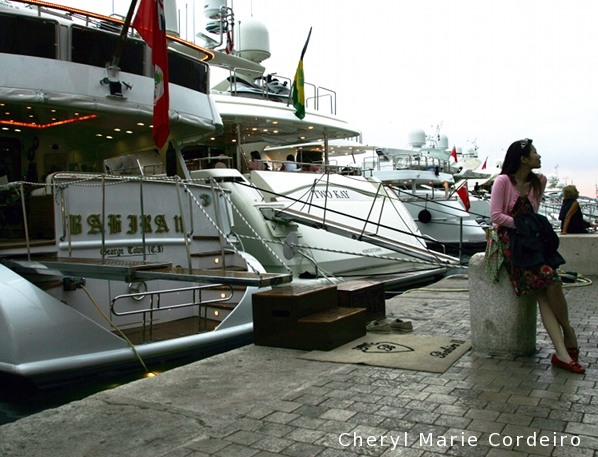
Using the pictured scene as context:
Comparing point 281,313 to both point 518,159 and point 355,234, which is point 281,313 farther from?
point 355,234

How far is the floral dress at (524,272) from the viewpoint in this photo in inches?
177

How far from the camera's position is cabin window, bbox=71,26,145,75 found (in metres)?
9.41

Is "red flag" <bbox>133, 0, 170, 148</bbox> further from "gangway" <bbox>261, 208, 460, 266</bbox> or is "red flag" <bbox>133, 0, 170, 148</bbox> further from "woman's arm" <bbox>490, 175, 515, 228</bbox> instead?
"woman's arm" <bbox>490, 175, 515, 228</bbox>

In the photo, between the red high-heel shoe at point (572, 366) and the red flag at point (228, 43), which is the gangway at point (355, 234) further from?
the red flag at point (228, 43)

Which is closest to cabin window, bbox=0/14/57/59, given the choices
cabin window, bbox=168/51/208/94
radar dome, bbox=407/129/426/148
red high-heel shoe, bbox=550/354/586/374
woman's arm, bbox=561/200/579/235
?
cabin window, bbox=168/51/208/94

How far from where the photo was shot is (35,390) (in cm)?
629

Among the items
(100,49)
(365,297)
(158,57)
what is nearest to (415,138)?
(100,49)

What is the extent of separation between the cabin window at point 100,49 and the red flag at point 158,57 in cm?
103

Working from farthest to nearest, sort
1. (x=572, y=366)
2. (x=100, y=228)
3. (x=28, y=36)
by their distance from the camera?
(x=28, y=36), (x=100, y=228), (x=572, y=366)

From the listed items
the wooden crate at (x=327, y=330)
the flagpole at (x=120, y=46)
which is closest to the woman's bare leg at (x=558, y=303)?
the wooden crate at (x=327, y=330)

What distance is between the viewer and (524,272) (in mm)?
4641

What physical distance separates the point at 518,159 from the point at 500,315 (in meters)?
1.36

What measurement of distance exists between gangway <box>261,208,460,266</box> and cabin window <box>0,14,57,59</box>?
5.66m

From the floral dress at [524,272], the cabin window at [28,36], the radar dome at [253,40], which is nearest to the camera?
the floral dress at [524,272]
